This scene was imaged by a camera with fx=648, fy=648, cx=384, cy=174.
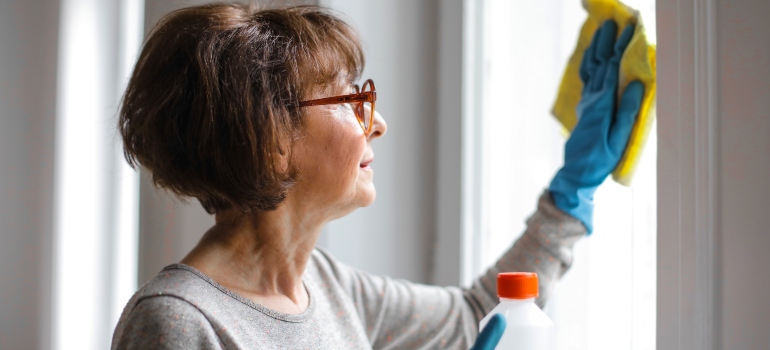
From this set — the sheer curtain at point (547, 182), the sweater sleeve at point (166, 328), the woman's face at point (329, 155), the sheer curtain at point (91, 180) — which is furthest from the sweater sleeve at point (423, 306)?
the sheer curtain at point (91, 180)

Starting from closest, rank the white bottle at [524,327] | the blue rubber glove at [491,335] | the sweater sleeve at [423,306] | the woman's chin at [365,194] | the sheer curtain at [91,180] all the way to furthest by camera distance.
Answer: the blue rubber glove at [491,335]
the white bottle at [524,327]
the woman's chin at [365,194]
the sweater sleeve at [423,306]
the sheer curtain at [91,180]

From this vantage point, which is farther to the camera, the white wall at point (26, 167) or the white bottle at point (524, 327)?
the white wall at point (26, 167)

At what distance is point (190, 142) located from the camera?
835 mm

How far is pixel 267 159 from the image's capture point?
2.73ft

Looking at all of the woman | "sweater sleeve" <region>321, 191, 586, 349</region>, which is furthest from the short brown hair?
"sweater sleeve" <region>321, 191, 586, 349</region>

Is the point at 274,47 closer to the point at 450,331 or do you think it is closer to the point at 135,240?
the point at 450,331

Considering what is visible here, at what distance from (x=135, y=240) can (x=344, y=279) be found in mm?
511

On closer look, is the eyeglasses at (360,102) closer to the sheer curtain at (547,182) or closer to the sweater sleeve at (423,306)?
the sweater sleeve at (423,306)

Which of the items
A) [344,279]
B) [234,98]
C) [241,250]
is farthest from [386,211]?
[234,98]

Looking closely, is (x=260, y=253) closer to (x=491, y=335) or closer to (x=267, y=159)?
(x=267, y=159)

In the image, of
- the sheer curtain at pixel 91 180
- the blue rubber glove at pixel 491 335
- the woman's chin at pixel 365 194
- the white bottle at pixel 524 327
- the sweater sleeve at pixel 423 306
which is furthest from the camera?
the sheer curtain at pixel 91 180

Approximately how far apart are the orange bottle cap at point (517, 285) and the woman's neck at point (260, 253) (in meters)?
0.30

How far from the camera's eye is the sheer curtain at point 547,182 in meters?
1.00

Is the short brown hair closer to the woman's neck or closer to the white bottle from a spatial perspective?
the woman's neck
